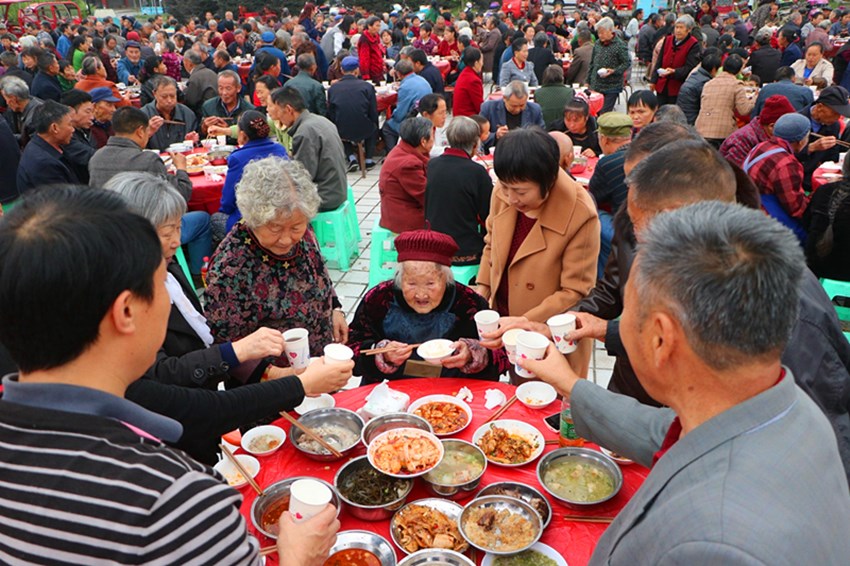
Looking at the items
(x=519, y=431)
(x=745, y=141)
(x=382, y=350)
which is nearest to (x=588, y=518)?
(x=519, y=431)

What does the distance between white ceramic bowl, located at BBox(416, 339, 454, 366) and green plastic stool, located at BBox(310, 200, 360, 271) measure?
374 centimetres

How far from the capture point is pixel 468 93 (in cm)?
924

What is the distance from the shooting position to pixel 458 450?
266 centimetres

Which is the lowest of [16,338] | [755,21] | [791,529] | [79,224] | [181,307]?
[755,21]

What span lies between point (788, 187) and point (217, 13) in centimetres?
2989

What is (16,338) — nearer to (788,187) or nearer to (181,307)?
(181,307)

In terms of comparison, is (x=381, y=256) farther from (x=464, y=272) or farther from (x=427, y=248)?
(x=427, y=248)

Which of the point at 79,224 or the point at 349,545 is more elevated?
the point at 79,224

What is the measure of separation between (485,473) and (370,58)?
38.9 ft

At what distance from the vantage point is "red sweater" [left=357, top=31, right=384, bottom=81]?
12755 mm

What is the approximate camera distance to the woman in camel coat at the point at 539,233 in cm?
325

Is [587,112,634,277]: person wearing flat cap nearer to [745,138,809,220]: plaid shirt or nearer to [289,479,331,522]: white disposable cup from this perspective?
[745,138,809,220]: plaid shirt

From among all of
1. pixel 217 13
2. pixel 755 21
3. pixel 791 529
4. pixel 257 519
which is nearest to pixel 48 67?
pixel 257 519

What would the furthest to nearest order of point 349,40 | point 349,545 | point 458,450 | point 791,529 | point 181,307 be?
1. point 349,40
2. point 181,307
3. point 458,450
4. point 349,545
5. point 791,529
